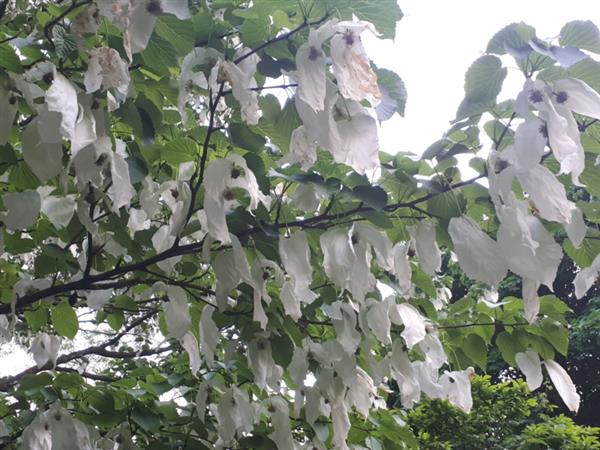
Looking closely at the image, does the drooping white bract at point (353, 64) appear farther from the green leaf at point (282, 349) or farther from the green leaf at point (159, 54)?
the green leaf at point (282, 349)

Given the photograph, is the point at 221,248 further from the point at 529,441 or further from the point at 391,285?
the point at 529,441

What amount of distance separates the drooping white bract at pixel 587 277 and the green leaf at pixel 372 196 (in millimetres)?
340

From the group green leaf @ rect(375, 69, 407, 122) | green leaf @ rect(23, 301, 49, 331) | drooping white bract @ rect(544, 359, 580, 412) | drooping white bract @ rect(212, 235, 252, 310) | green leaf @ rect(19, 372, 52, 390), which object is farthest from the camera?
green leaf @ rect(23, 301, 49, 331)

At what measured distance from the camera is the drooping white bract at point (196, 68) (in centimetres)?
97

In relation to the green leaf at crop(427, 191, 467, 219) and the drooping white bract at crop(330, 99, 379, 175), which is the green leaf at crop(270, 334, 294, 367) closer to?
the green leaf at crop(427, 191, 467, 219)

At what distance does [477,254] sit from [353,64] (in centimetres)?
31

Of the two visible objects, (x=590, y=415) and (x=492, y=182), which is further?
(x=590, y=415)

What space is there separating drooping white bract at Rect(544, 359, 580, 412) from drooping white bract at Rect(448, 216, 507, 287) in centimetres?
46

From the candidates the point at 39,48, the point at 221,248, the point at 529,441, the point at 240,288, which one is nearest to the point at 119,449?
the point at 240,288

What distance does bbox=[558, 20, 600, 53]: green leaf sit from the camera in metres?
0.86

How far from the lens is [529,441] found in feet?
11.6

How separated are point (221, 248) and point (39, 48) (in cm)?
45

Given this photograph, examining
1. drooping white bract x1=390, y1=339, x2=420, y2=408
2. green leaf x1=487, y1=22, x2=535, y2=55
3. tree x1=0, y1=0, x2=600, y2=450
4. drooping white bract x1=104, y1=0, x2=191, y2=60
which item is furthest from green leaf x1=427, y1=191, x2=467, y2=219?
drooping white bract x1=104, y1=0, x2=191, y2=60

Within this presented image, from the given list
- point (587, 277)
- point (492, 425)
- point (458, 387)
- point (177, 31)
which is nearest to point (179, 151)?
point (177, 31)
